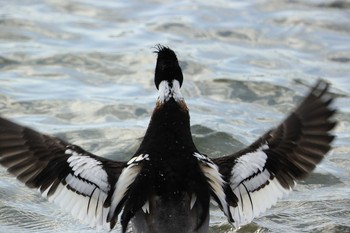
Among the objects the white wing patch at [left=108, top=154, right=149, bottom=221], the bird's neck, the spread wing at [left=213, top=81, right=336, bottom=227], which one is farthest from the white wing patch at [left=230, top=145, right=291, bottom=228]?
the white wing patch at [left=108, top=154, right=149, bottom=221]

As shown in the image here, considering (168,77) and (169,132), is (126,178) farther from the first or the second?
(168,77)

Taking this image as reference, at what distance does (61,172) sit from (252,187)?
1.76 meters

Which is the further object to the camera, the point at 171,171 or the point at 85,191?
the point at 85,191

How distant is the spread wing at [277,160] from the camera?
25.6 ft

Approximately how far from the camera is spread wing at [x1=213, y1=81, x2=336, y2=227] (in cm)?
779

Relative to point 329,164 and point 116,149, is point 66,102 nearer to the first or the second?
point 116,149

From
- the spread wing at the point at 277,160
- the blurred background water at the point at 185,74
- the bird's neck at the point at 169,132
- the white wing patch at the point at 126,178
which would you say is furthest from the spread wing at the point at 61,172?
the blurred background water at the point at 185,74

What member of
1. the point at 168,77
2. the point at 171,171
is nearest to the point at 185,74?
the point at 168,77

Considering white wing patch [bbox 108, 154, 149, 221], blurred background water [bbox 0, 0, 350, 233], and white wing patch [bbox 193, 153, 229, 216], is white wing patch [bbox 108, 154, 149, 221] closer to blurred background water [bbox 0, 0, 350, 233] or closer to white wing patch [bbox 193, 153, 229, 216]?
white wing patch [bbox 193, 153, 229, 216]

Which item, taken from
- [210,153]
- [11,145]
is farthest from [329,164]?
[11,145]

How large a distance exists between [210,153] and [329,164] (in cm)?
159

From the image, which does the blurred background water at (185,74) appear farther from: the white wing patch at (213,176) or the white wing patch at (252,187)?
the white wing patch at (213,176)

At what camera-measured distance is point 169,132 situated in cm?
786

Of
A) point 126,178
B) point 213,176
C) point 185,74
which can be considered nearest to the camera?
point 126,178
